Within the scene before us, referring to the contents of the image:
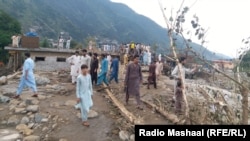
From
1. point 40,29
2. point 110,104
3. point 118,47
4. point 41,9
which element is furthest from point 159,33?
point 110,104

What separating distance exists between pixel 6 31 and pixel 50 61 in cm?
1552

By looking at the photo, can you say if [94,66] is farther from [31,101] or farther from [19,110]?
[19,110]

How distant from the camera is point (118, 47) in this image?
2547cm

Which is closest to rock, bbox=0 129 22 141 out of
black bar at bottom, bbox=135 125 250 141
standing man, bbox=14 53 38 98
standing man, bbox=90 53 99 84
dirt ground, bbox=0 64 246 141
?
dirt ground, bbox=0 64 246 141

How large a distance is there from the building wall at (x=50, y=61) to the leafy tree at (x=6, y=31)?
1233cm

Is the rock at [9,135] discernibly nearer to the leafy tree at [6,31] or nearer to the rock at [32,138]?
the rock at [32,138]

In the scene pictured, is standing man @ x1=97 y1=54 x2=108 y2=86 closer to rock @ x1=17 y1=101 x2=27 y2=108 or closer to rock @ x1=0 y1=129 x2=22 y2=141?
rock @ x1=17 y1=101 x2=27 y2=108

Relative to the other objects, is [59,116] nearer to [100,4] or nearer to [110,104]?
[110,104]

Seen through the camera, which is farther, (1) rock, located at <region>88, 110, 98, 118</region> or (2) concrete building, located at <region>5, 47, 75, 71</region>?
(2) concrete building, located at <region>5, 47, 75, 71</region>

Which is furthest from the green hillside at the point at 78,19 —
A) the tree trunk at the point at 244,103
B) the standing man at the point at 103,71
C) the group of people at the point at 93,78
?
the tree trunk at the point at 244,103

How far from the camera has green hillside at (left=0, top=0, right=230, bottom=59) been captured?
71319 millimetres

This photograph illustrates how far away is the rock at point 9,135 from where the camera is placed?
6.83m

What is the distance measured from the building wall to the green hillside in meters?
42.5

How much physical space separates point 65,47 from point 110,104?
53.8ft
